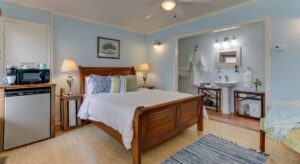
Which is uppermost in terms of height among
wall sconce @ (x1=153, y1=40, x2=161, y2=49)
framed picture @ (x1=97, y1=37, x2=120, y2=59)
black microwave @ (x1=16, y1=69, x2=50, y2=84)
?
wall sconce @ (x1=153, y1=40, x2=161, y2=49)

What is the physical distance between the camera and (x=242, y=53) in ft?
13.9

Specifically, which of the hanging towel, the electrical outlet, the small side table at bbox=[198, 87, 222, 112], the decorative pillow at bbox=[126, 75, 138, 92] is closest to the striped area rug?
the electrical outlet

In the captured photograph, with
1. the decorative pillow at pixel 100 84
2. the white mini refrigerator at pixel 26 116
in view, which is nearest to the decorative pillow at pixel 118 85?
the decorative pillow at pixel 100 84

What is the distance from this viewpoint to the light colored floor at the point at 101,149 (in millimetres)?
2125

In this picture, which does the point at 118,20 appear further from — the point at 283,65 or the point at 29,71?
the point at 283,65

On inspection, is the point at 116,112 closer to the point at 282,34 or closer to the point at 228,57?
the point at 282,34

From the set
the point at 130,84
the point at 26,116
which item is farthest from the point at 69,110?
the point at 130,84

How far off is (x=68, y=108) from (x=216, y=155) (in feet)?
9.81

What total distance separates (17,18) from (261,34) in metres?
5.64

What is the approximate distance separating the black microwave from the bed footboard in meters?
2.16

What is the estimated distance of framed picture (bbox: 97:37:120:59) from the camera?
13.6 feet

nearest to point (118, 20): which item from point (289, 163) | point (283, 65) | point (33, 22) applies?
point (33, 22)

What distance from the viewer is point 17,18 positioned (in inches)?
115

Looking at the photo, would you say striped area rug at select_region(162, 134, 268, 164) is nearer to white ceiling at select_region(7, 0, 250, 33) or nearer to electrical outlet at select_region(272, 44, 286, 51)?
electrical outlet at select_region(272, 44, 286, 51)
